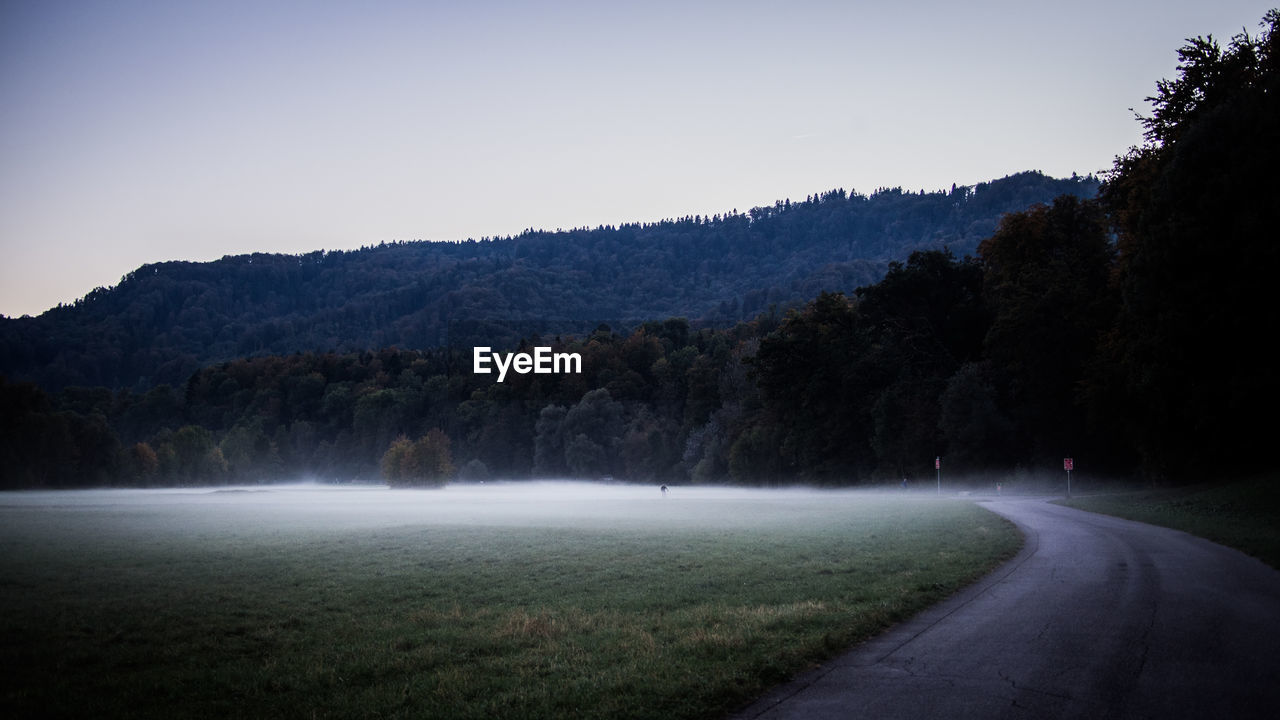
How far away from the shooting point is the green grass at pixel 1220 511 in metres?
21.8

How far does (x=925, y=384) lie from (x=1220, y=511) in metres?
46.5

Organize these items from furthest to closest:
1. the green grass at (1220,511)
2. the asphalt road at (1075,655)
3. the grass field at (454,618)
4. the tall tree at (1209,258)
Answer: the tall tree at (1209,258) < the green grass at (1220,511) < the grass field at (454,618) < the asphalt road at (1075,655)

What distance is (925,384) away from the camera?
76.2m

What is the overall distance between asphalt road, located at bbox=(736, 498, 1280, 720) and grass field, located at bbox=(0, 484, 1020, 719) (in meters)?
0.90

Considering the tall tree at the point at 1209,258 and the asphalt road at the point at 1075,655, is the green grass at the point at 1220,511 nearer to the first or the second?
the tall tree at the point at 1209,258

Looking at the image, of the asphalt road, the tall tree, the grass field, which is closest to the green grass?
the tall tree

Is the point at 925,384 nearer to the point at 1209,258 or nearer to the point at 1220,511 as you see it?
the point at 1209,258

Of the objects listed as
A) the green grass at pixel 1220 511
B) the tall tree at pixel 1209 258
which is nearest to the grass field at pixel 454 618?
the green grass at pixel 1220 511

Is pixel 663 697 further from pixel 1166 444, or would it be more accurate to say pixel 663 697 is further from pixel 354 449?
pixel 354 449

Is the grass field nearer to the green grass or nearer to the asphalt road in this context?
the asphalt road

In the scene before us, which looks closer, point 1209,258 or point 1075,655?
point 1075,655

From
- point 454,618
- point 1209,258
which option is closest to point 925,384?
point 1209,258

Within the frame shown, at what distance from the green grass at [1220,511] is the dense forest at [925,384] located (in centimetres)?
343

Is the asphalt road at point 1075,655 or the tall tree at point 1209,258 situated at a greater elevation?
the tall tree at point 1209,258
